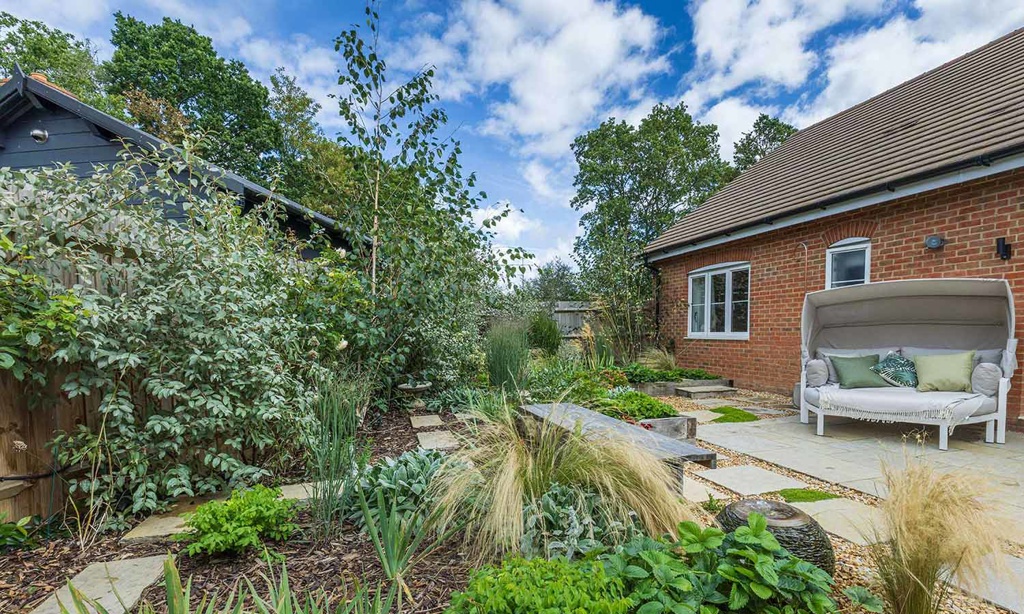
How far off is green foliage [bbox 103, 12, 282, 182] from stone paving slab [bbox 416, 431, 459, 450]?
17.0m

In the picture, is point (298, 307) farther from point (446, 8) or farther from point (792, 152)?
point (792, 152)

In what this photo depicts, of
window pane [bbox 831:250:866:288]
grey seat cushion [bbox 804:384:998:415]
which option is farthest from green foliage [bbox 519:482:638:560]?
window pane [bbox 831:250:866:288]

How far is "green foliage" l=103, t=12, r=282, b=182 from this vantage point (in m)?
16.4

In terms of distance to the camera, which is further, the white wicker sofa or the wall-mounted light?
the wall-mounted light

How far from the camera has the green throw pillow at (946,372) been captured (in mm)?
3795

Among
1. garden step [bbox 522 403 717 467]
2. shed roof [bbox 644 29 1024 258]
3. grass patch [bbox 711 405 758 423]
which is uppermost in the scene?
shed roof [bbox 644 29 1024 258]

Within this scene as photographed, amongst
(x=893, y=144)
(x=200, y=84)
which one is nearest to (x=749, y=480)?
(x=893, y=144)

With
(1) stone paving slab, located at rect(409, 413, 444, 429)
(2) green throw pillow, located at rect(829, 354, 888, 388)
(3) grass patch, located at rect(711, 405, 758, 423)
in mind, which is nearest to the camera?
(1) stone paving slab, located at rect(409, 413, 444, 429)

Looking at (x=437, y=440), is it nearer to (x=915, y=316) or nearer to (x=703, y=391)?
(x=703, y=391)

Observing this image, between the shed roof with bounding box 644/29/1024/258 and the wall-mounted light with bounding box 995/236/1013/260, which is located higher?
the shed roof with bounding box 644/29/1024/258

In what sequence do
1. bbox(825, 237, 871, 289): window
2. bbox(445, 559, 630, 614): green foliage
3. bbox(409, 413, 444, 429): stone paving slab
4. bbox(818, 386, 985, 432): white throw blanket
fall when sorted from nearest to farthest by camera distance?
bbox(445, 559, 630, 614): green foliage → bbox(818, 386, 985, 432): white throw blanket → bbox(409, 413, 444, 429): stone paving slab → bbox(825, 237, 871, 289): window

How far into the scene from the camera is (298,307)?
324 centimetres

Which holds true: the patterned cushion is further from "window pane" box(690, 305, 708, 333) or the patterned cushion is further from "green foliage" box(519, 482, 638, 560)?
"green foliage" box(519, 482, 638, 560)

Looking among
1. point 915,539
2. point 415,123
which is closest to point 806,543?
point 915,539
